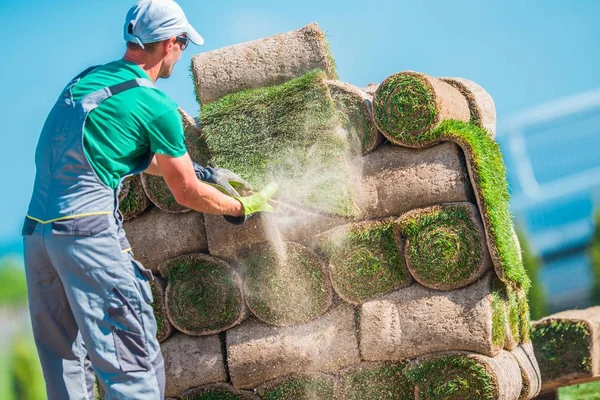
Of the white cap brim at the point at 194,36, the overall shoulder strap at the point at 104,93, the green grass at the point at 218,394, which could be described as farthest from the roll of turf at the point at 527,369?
the overall shoulder strap at the point at 104,93

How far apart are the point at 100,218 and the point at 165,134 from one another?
14.9 inches

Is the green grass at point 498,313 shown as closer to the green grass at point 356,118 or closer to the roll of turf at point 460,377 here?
the roll of turf at point 460,377

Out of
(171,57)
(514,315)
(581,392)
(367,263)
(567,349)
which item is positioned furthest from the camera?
(581,392)

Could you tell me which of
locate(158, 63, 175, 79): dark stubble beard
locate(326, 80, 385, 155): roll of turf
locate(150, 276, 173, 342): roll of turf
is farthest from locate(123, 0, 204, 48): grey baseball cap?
locate(150, 276, 173, 342): roll of turf

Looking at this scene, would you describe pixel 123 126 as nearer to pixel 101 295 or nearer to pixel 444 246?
pixel 101 295

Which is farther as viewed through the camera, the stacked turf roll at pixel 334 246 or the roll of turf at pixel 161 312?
the roll of turf at pixel 161 312

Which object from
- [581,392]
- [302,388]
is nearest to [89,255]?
[302,388]

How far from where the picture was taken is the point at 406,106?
3.59m

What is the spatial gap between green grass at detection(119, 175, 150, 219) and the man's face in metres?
0.83

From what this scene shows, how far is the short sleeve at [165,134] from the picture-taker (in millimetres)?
2945

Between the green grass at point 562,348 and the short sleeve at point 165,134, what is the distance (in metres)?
2.67

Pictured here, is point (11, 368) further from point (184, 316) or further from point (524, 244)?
point (184, 316)

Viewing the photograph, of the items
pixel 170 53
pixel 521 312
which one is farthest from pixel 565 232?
pixel 170 53

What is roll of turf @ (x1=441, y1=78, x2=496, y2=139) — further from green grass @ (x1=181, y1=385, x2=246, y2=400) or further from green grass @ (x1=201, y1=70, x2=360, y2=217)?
green grass @ (x1=181, y1=385, x2=246, y2=400)
